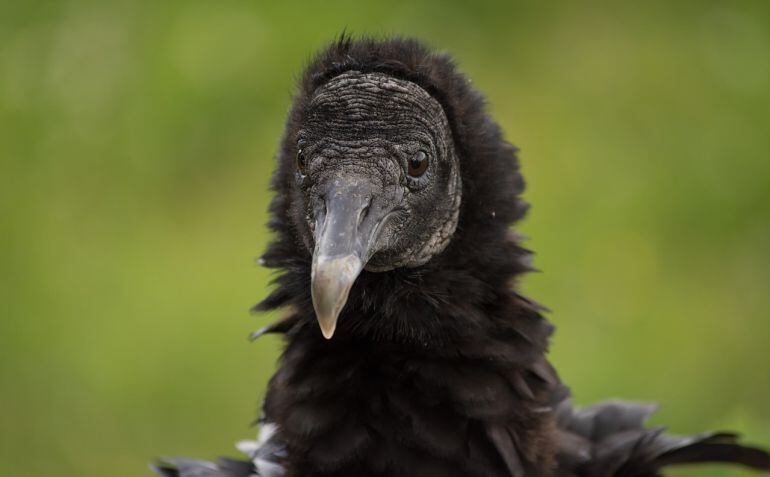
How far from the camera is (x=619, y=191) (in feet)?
25.5

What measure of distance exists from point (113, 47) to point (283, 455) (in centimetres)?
566

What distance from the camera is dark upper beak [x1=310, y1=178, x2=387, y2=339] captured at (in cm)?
304

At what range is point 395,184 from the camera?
3408mm

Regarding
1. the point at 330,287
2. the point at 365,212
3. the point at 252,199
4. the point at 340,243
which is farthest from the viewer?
the point at 252,199

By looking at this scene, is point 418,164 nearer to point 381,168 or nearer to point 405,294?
point 381,168

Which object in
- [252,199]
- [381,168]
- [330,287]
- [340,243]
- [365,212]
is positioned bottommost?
[330,287]

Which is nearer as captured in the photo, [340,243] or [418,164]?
[340,243]

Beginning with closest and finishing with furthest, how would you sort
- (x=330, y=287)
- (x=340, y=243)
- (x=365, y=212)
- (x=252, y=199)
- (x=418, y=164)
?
(x=330, y=287)
(x=340, y=243)
(x=365, y=212)
(x=418, y=164)
(x=252, y=199)

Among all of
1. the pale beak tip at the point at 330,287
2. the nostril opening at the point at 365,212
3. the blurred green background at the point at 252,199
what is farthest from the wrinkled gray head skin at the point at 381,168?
the blurred green background at the point at 252,199

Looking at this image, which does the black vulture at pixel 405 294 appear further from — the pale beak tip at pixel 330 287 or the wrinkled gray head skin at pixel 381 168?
the pale beak tip at pixel 330 287

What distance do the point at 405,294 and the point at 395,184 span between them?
363 millimetres

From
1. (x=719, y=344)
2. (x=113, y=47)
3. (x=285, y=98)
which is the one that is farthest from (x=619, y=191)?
(x=113, y=47)

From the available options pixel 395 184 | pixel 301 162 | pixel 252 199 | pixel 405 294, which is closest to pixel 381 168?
pixel 395 184

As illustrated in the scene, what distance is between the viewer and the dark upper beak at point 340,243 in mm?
3045
